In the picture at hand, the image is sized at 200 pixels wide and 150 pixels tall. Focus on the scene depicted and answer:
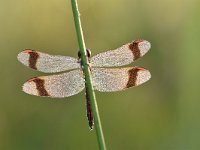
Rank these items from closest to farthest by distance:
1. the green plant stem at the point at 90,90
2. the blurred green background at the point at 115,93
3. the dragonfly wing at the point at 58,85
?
the green plant stem at the point at 90,90 < the dragonfly wing at the point at 58,85 < the blurred green background at the point at 115,93

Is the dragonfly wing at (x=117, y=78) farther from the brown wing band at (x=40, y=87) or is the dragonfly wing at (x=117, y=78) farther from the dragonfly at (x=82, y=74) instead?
the brown wing band at (x=40, y=87)

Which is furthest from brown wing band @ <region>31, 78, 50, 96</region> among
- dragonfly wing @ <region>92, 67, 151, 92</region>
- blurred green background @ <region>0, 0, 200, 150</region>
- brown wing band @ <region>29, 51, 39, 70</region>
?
blurred green background @ <region>0, 0, 200, 150</region>

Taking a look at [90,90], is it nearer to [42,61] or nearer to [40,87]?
[40,87]

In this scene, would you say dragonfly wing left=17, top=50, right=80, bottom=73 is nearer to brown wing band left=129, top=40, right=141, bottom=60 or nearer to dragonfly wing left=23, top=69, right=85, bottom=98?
dragonfly wing left=23, top=69, right=85, bottom=98

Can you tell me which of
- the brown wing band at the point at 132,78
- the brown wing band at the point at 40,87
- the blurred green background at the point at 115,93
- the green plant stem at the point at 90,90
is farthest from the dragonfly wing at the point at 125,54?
the blurred green background at the point at 115,93

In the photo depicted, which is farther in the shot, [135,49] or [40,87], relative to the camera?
[135,49]

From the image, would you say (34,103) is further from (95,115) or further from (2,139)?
(95,115)

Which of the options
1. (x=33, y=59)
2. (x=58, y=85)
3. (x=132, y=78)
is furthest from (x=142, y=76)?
(x=33, y=59)

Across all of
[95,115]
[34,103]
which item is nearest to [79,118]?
[34,103]
